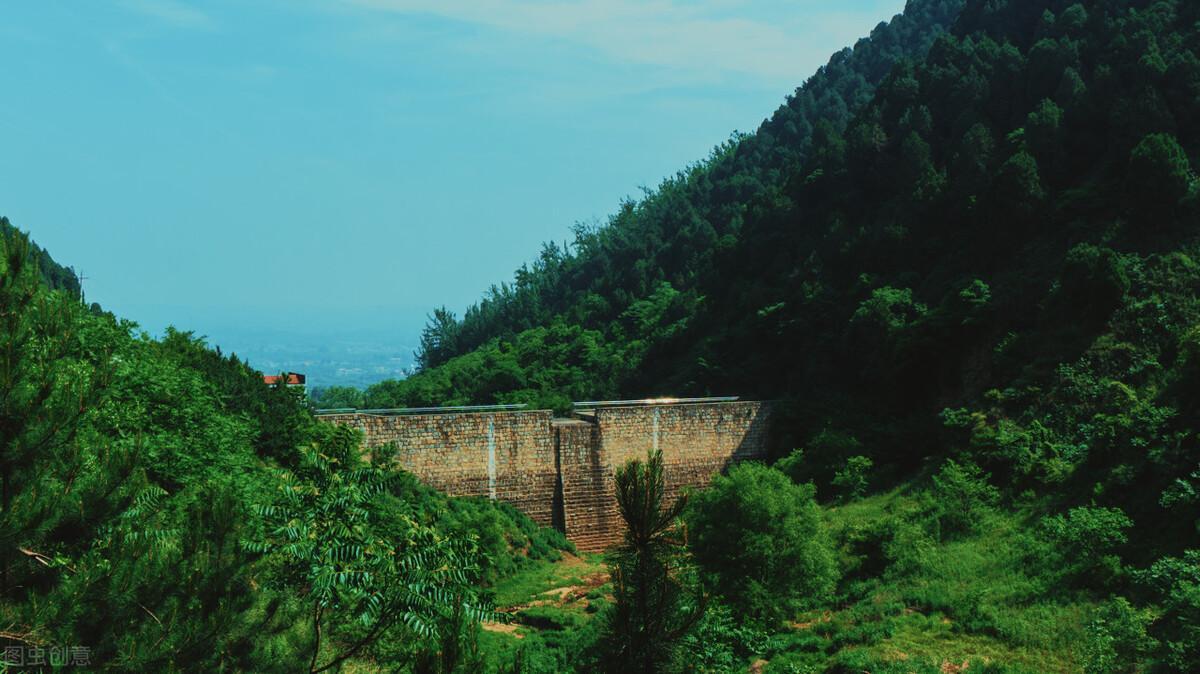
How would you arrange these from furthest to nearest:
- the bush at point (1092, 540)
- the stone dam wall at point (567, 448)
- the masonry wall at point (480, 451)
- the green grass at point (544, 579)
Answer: the stone dam wall at point (567, 448)
the masonry wall at point (480, 451)
the green grass at point (544, 579)
the bush at point (1092, 540)

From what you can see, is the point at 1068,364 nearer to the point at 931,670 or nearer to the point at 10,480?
the point at 931,670

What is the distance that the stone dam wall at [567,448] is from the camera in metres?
24.1

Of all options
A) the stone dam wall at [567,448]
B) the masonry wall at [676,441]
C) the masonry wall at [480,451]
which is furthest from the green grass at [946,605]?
the masonry wall at [480,451]

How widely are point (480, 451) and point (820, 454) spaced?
9008mm

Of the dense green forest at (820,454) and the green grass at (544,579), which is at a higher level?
the dense green forest at (820,454)

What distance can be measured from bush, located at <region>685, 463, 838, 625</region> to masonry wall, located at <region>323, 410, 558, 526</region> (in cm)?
795

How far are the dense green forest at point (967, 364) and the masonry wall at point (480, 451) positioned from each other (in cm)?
687

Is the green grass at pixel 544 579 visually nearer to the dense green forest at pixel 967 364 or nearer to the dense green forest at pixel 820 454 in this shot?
the dense green forest at pixel 820 454

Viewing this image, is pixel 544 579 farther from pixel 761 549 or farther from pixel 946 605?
pixel 946 605

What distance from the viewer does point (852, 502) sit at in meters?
23.8

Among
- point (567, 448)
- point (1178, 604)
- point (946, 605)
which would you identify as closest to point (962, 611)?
point (946, 605)

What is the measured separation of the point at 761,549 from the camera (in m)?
17.4

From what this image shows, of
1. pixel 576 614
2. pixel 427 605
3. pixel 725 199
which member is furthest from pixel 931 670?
pixel 725 199

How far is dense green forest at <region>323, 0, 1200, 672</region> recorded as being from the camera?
15625 mm
